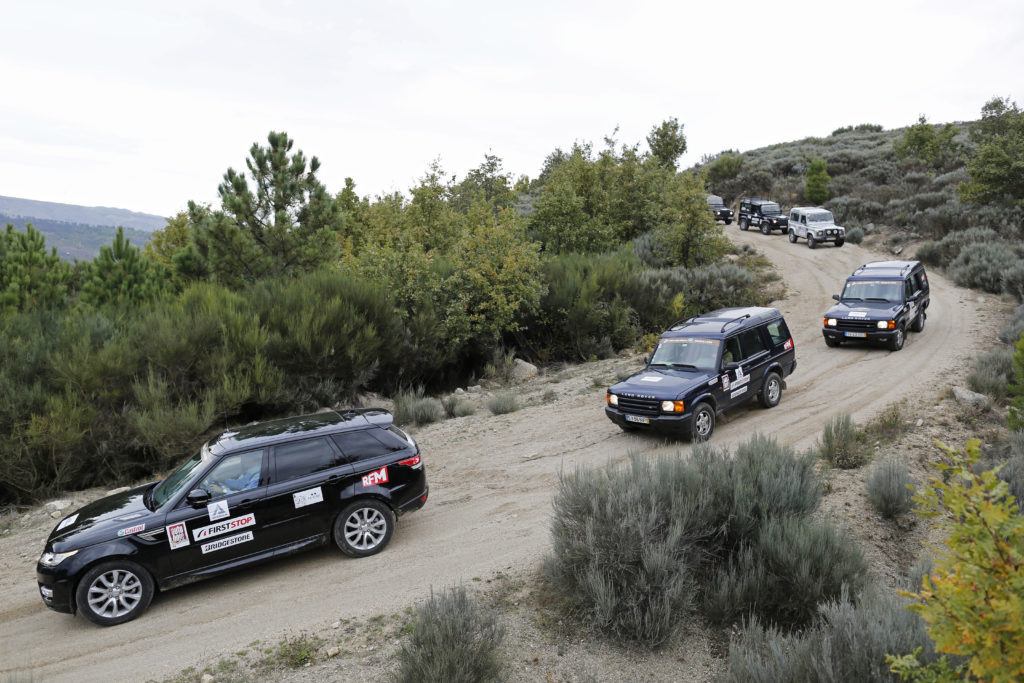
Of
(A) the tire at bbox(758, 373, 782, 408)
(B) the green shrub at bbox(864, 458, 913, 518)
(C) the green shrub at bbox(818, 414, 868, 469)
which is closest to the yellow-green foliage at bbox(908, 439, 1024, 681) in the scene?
(B) the green shrub at bbox(864, 458, 913, 518)

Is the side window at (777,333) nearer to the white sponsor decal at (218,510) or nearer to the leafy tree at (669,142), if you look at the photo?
the white sponsor decal at (218,510)

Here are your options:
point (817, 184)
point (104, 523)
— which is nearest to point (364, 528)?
point (104, 523)

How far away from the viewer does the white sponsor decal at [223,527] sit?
6.65 metres

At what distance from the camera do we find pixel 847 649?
385 cm

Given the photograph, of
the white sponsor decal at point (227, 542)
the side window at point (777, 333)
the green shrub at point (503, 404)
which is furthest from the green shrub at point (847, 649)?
the green shrub at point (503, 404)

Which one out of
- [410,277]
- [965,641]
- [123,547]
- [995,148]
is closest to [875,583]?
[965,641]

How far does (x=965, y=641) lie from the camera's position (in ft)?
8.00

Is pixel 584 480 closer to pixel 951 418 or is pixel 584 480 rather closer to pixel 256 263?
pixel 951 418

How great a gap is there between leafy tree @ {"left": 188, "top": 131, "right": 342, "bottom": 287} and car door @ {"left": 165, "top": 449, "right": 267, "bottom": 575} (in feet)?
35.3

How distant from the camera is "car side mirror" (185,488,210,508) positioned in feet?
21.9

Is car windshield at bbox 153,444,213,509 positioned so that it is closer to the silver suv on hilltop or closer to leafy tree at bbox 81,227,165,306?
leafy tree at bbox 81,227,165,306

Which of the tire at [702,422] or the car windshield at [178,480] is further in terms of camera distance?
the tire at [702,422]

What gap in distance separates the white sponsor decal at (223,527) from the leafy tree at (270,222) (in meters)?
11.1

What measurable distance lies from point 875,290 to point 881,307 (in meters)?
0.74
